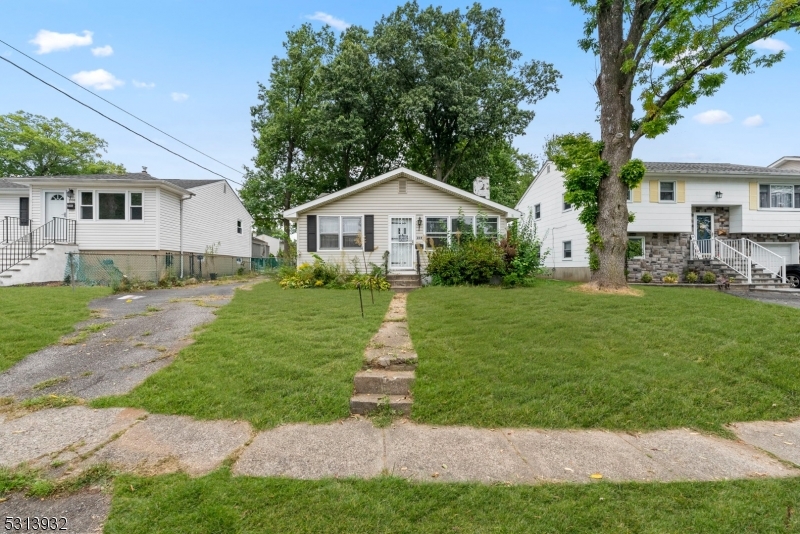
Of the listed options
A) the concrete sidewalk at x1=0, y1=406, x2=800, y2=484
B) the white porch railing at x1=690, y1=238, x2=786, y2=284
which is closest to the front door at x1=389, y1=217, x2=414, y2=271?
the concrete sidewalk at x1=0, y1=406, x2=800, y2=484

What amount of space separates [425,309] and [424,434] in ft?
15.7

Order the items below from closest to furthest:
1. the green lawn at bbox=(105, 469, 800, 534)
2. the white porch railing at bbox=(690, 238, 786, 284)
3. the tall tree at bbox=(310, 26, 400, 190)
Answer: the green lawn at bbox=(105, 469, 800, 534) → the white porch railing at bbox=(690, 238, 786, 284) → the tall tree at bbox=(310, 26, 400, 190)

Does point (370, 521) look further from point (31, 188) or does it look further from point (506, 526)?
point (31, 188)

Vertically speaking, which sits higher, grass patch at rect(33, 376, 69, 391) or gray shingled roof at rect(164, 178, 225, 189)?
gray shingled roof at rect(164, 178, 225, 189)

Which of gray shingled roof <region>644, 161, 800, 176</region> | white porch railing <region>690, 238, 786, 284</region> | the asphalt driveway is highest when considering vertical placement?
gray shingled roof <region>644, 161, 800, 176</region>

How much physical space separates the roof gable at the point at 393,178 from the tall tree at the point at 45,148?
28.9 meters

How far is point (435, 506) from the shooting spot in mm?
2510

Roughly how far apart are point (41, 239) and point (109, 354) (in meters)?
13.7

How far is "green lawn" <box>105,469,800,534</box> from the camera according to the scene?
7.56ft

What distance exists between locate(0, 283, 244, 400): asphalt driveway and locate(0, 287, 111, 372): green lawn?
224mm

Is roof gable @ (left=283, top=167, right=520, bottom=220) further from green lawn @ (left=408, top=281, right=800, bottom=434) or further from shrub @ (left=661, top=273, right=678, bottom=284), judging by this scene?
shrub @ (left=661, top=273, right=678, bottom=284)

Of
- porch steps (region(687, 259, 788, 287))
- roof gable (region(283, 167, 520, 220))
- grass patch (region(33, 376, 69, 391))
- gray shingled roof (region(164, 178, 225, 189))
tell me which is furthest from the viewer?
gray shingled roof (region(164, 178, 225, 189))

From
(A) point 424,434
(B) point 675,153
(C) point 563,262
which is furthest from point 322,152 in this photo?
(A) point 424,434

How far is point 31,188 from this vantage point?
15.2 metres
